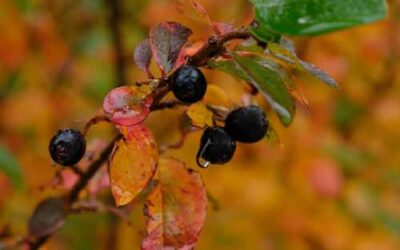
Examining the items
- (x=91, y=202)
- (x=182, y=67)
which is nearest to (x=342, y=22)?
(x=182, y=67)

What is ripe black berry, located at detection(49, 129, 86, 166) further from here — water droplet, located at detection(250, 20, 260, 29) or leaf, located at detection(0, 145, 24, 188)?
leaf, located at detection(0, 145, 24, 188)

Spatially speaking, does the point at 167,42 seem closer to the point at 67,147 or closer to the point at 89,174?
the point at 67,147

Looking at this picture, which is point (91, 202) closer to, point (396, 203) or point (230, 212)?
point (230, 212)

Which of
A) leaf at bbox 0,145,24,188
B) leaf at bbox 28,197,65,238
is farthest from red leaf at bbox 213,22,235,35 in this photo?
leaf at bbox 0,145,24,188

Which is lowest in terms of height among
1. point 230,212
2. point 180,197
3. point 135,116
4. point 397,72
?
point 397,72

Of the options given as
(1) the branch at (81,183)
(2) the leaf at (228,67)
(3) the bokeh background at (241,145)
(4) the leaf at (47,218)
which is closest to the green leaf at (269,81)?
(2) the leaf at (228,67)

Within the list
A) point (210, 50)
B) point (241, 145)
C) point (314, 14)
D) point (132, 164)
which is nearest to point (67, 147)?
point (132, 164)

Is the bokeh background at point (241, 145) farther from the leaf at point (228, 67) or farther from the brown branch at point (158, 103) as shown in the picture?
the leaf at point (228, 67)
